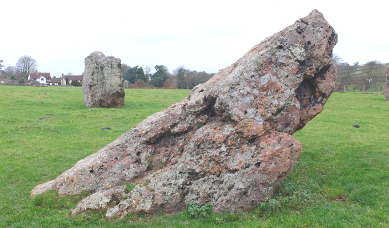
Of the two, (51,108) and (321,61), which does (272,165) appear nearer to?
Result: (321,61)

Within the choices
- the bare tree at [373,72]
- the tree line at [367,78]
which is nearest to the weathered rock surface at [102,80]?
the tree line at [367,78]

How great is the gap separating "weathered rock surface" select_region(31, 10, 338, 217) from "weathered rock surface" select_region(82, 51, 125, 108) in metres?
22.2

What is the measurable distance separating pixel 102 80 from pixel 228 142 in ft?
83.4

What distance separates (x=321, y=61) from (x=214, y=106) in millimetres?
3988

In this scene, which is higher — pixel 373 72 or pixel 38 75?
pixel 373 72

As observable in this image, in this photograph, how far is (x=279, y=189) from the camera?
10.7 metres

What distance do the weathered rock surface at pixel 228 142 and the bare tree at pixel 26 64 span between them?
125658 mm

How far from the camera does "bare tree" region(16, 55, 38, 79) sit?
120938 millimetres

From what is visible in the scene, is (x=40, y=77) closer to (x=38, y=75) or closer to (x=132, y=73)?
(x=38, y=75)

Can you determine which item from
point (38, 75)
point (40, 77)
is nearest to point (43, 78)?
point (40, 77)

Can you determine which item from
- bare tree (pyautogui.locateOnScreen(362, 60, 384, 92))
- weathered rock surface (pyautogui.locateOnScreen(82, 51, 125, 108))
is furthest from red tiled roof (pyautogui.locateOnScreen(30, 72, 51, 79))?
bare tree (pyautogui.locateOnScreen(362, 60, 384, 92))

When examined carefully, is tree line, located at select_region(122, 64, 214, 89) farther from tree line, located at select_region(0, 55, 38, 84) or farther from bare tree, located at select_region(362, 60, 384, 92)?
tree line, located at select_region(0, 55, 38, 84)

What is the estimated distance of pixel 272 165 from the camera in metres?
9.72

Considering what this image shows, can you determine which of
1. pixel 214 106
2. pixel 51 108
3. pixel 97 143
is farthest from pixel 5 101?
pixel 214 106
